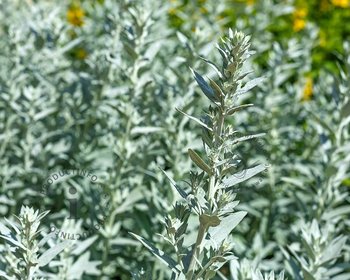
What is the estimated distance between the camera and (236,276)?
214 centimetres

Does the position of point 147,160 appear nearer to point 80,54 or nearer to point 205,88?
point 205,88

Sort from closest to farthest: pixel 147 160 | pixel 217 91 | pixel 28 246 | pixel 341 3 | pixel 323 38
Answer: pixel 217 91 < pixel 28 246 < pixel 147 160 < pixel 323 38 < pixel 341 3

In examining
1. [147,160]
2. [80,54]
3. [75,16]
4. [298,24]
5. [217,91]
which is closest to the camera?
[217,91]

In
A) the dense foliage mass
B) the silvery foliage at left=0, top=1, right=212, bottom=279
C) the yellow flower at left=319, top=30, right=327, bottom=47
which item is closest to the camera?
the dense foliage mass

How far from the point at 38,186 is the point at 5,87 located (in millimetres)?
584

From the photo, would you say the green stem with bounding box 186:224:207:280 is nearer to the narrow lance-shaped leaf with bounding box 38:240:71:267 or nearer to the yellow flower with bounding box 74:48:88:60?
the narrow lance-shaped leaf with bounding box 38:240:71:267

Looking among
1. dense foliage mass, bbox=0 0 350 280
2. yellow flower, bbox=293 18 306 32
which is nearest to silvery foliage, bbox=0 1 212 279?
dense foliage mass, bbox=0 0 350 280

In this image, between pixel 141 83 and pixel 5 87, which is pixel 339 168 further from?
pixel 5 87

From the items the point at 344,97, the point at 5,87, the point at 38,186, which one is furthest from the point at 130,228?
the point at 344,97

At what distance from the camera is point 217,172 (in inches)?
66.4

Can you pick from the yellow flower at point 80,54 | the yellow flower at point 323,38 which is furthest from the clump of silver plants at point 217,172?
the yellow flower at point 323,38

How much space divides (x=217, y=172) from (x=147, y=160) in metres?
1.42

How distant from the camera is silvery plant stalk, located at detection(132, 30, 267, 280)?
1.63 meters

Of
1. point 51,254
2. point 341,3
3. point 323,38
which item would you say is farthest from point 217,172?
point 341,3
